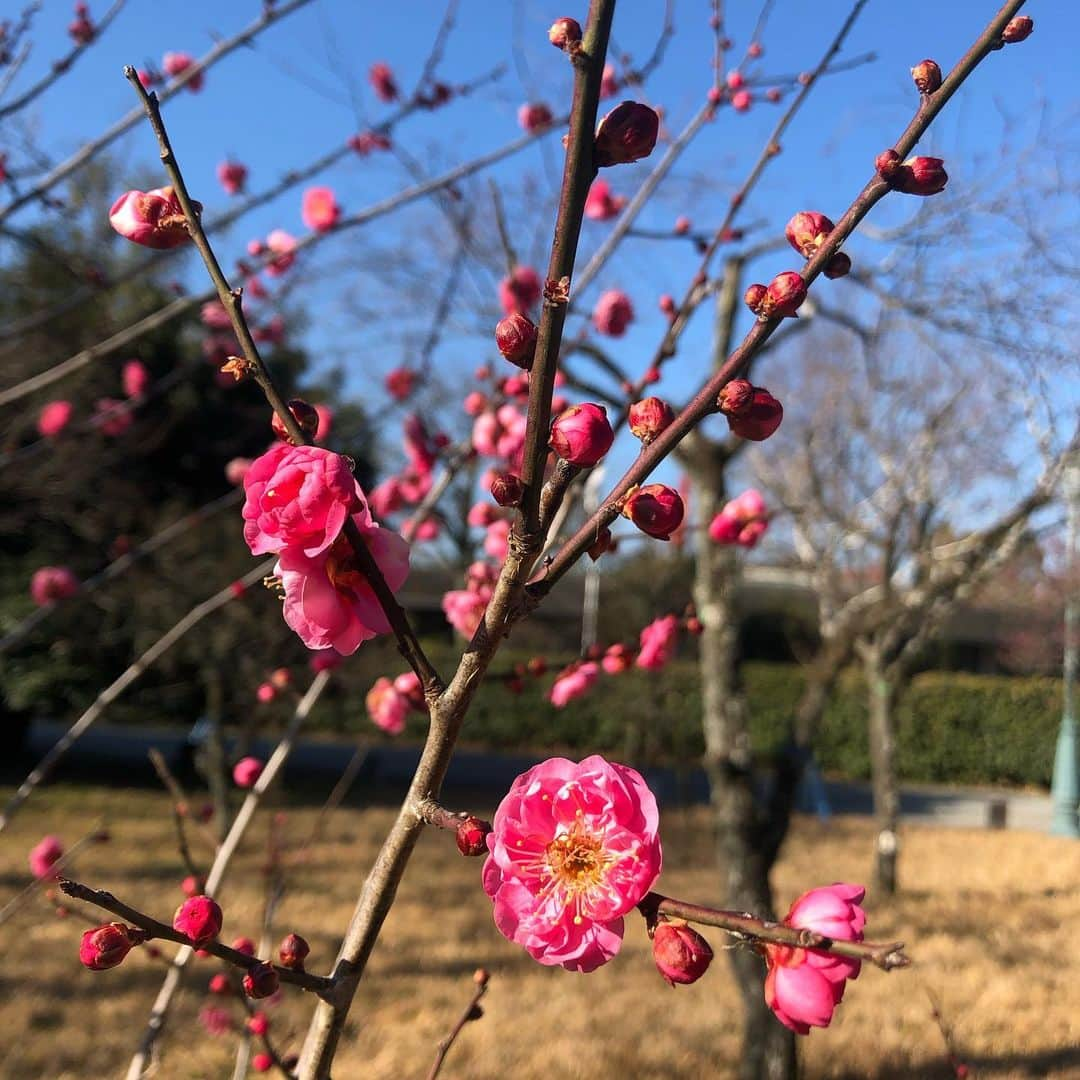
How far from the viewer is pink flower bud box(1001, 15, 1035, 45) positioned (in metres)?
0.74

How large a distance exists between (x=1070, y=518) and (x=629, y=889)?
6.15 metres

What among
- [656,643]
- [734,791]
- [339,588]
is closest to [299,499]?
[339,588]

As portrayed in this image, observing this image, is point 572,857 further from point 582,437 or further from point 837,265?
point 837,265

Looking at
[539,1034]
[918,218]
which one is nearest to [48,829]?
[539,1034]

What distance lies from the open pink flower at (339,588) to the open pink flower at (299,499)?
0.07ft

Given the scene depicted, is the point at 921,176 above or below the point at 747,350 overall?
above

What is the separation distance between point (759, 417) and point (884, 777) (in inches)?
283

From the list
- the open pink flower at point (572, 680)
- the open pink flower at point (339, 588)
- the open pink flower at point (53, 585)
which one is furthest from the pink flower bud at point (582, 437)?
the open pink flower at point (53, 585)

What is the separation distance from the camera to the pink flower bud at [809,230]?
0.72m

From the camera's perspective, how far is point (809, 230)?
2.36 ft

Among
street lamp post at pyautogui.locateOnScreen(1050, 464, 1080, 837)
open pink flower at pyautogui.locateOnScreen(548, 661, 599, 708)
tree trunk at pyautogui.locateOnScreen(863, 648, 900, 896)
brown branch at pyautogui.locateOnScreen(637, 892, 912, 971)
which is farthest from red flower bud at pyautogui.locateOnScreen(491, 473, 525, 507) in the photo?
street lamp post at pyautogui.locateOnScreen(1050, 464, 1080, 837)

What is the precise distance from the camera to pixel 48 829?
23.0 ft

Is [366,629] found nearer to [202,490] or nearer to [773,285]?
[773,285]

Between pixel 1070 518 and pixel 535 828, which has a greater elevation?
pixel 1070 518
